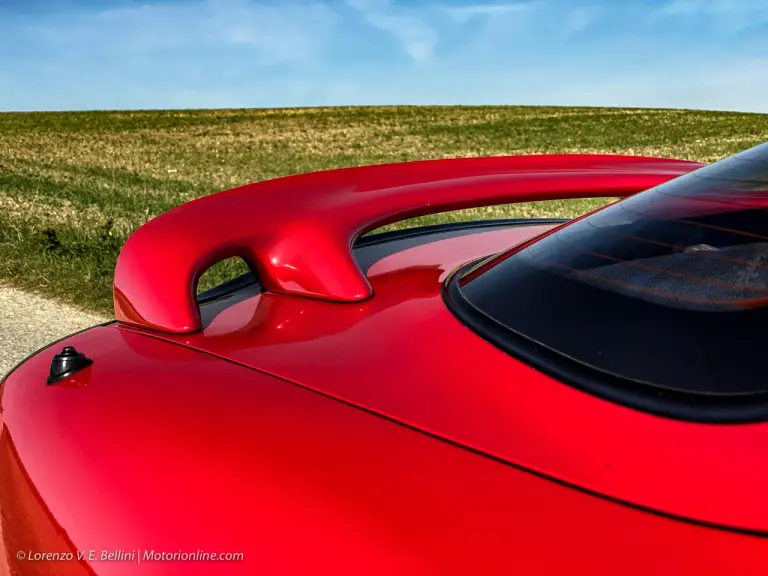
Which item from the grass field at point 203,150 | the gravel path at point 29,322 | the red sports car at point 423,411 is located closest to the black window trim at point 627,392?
the red sports car at point 423,411

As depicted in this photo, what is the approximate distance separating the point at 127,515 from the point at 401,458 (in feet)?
1.16

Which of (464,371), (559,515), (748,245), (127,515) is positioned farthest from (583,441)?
(127,515)

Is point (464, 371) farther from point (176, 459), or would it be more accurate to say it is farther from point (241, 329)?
point (241, 329)

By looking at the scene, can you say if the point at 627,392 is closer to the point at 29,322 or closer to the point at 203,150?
the point at 29,322

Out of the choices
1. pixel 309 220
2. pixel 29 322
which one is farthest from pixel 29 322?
pixel 309 220

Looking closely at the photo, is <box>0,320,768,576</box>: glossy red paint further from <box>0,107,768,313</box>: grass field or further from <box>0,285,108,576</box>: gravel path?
<box>0,107,768,313</box>: grass field

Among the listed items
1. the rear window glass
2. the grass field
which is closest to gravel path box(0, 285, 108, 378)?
the grass field

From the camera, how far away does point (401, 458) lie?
3.04ft

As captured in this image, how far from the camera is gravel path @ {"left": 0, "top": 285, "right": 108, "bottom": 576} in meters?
3.75

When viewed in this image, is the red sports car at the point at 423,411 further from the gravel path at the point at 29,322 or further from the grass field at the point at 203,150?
the grass field at the point at 203,150

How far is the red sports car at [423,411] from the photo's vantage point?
0.81m

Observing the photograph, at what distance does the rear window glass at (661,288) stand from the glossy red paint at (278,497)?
184mm

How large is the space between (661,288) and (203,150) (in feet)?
75.8

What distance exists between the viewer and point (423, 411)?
1018 mm
